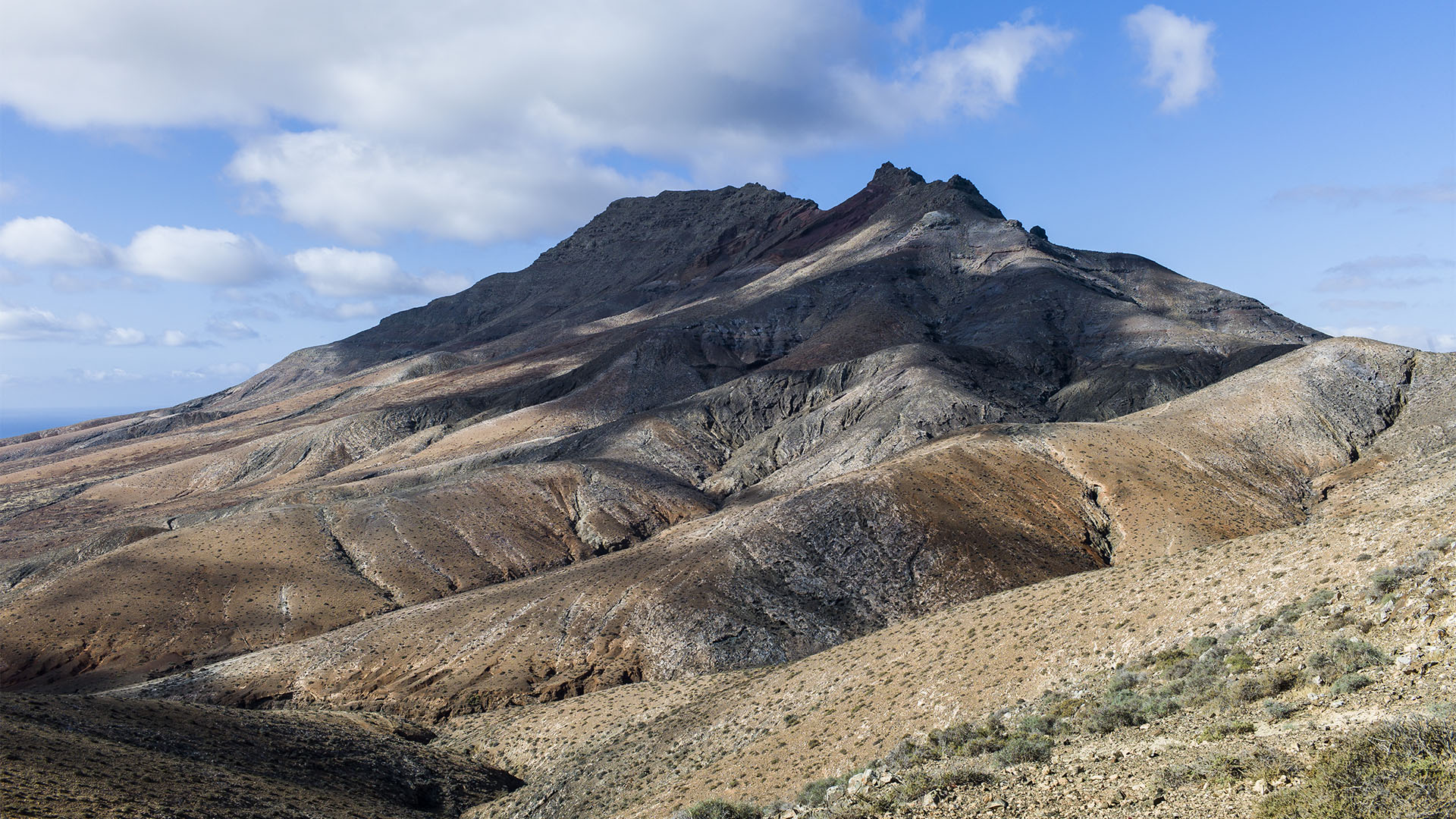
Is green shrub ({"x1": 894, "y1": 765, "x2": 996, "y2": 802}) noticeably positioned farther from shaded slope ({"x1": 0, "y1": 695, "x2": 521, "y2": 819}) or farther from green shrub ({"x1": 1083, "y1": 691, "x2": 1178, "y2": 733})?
shaded slope ({"x1": 0, "y1": 695, "x2": 521, "y2": 819})

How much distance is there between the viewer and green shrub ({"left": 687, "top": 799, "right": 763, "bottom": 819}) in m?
18.3

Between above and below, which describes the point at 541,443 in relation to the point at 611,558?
above

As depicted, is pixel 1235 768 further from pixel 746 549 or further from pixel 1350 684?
pixel 746 549

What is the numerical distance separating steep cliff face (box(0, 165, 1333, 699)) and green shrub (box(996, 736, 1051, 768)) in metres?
26.1

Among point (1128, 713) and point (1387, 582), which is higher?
point (1387, 582)

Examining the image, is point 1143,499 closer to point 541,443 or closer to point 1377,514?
point 1377,514

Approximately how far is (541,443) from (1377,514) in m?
80.3

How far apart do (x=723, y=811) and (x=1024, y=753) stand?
6.83 metres

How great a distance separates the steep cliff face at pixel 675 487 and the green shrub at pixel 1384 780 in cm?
3172

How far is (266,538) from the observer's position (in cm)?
6066

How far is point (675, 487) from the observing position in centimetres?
7656

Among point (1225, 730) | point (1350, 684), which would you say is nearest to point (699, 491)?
point (1225, 730)

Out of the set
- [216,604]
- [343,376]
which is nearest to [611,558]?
[216,604]

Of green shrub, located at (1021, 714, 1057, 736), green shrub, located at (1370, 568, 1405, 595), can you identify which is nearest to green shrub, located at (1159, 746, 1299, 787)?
green shrub, located at (1021, 714, 1057, 736)
